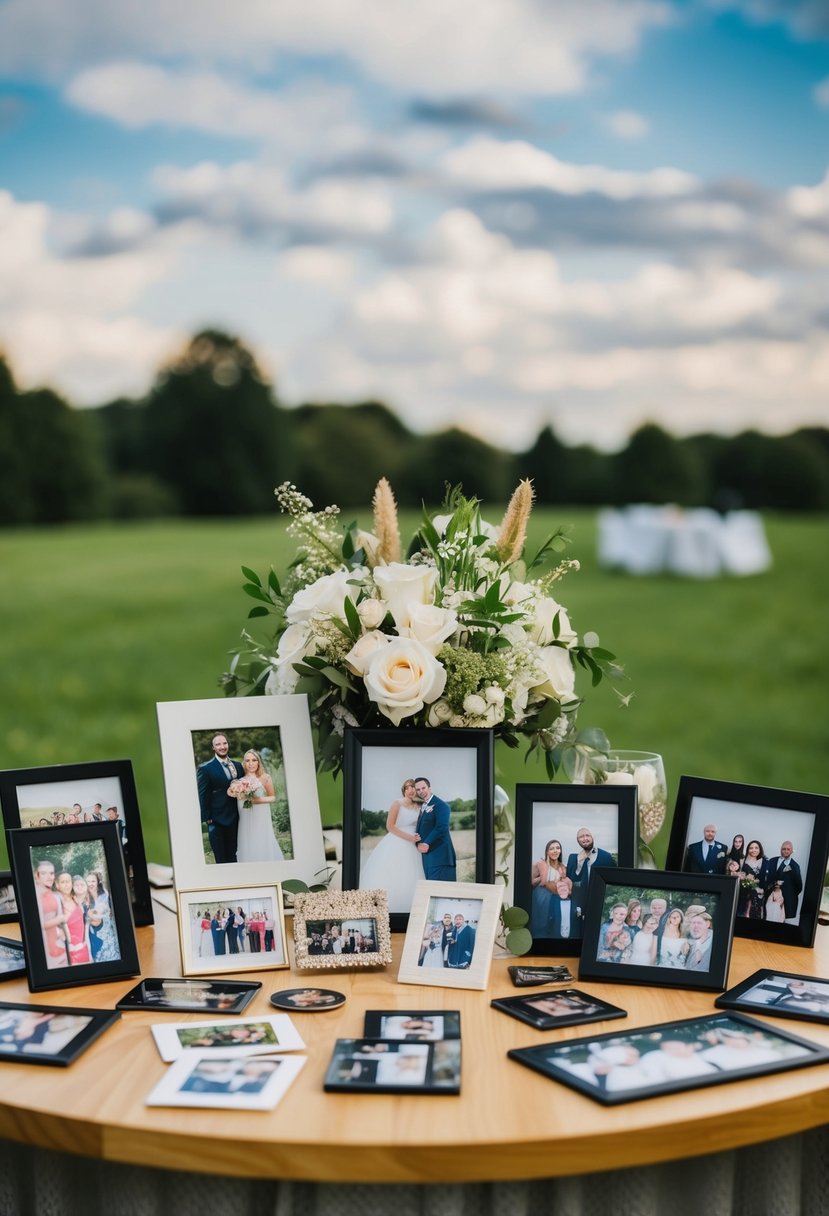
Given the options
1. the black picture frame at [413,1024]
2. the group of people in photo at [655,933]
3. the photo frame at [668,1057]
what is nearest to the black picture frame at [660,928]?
the group of people in photo at [655,933]

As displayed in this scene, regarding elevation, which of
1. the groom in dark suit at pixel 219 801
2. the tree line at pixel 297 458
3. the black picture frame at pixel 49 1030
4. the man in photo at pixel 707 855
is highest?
the groom in dark suit at pixel 219 801

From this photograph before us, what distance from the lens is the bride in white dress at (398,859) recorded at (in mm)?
1700

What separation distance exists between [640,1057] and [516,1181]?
20 cm

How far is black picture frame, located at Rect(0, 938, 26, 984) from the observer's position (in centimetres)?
158

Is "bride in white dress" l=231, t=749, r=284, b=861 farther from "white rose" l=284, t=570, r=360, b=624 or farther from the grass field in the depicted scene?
the grass field

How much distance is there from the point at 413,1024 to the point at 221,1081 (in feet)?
0.86

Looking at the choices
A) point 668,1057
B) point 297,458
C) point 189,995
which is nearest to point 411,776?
point 189,995

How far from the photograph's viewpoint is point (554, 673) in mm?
1790

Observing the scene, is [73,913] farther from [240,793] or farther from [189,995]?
[240,793]

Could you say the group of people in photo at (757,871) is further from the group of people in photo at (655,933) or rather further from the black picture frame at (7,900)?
the black picture frame at (7,900)

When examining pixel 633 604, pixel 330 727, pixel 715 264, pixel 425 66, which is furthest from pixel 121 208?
pixel 330 727

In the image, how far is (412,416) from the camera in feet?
51.1

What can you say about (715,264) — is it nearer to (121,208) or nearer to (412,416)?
(412,416)

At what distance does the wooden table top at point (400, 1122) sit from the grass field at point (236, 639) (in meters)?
3.36
